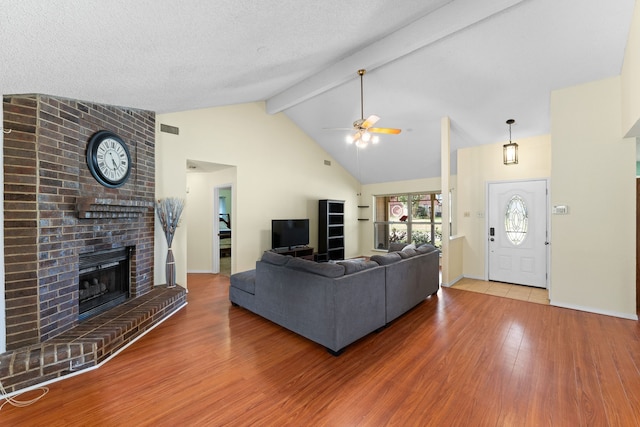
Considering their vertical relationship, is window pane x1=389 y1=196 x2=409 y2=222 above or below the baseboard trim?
above

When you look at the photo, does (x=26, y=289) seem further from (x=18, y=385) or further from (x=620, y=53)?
(x=620, y=53)

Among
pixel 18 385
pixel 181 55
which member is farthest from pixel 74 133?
pixel 18 385

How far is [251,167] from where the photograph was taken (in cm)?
554

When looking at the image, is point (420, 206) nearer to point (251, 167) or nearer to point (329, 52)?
point (251, 167)

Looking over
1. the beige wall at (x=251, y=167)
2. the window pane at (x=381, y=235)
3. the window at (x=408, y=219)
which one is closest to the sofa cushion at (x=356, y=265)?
the beige wall at (x=251, y=167)

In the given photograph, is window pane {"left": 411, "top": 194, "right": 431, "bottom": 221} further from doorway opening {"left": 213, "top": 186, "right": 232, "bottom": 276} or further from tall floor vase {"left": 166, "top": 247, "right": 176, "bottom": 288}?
tall floor vase {"left": 166, "top": 247, "right": 176, "bottom": 288}

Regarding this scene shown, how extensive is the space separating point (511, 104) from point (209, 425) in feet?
17.4

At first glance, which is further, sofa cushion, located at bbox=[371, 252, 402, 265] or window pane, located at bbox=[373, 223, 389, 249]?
window pane, located at bbox=[373, 223, 389, 249]

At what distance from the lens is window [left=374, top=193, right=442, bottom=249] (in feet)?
23.6

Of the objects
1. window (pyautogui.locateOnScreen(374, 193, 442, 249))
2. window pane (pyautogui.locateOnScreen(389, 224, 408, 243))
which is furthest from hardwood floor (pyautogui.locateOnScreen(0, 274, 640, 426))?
window pane (pyautogui.locateOnScreen(389, 224, 408, 243))

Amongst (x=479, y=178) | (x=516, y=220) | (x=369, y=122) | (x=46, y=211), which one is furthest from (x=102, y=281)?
(x=516, y=220)

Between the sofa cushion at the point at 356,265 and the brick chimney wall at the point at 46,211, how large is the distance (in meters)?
2.63

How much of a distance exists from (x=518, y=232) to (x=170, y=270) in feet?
19.8

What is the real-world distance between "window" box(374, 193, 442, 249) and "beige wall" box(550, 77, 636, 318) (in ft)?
10.8
